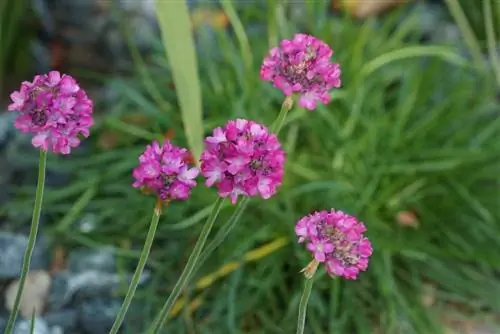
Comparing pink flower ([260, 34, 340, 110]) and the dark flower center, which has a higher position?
pink flower ([260, 34, 340, 110])

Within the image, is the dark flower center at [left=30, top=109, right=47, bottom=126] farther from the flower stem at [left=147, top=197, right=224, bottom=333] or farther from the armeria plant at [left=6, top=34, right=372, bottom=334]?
the flower stem at [left=147, top=197, right=224, bottom=333]

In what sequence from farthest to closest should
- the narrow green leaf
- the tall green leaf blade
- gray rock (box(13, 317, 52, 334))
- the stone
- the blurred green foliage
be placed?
the blurred green foliage → the narrow green leaf → the stone → gray rock (box(13, 317, 52, 334)) → the tall green leaf blade

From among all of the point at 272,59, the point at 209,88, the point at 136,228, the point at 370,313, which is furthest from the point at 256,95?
the point at 272,59

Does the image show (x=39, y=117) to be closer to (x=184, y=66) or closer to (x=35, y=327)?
(x=184, y=66)

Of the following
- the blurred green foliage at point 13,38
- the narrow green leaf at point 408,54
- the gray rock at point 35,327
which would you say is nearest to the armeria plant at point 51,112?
the gray rock at point 35,327

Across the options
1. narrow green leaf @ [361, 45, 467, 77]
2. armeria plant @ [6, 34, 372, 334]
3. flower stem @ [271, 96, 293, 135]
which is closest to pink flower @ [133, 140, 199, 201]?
armeria plant @ [6, 34, 372, 334]

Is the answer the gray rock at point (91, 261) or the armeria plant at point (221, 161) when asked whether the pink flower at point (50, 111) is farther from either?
the gray rock at point (91, 261)

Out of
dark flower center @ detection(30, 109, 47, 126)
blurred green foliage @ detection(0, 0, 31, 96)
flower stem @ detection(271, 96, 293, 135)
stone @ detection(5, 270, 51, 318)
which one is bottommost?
dark flower center @ detection(30, 109, 47, 126)

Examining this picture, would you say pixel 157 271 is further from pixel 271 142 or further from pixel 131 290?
pixel 271 142
